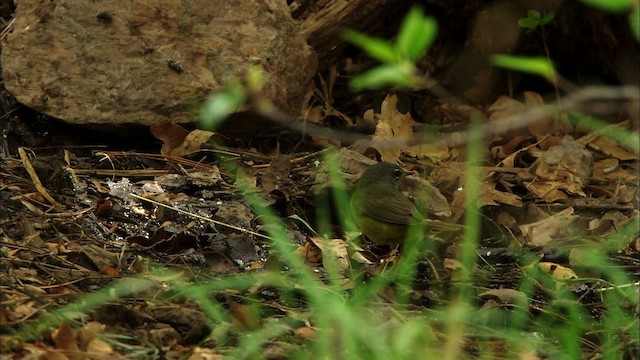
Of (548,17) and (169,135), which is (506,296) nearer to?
(169,135)

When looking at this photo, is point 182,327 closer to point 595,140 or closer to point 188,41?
point 188,41

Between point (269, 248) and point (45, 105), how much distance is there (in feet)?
5.00

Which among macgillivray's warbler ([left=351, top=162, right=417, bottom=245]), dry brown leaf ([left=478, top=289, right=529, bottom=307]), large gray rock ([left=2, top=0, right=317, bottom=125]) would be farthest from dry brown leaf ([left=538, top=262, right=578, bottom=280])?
large gray rock ([left=2, top=0, right=317, bottom=125])

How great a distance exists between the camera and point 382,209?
15.3 ft

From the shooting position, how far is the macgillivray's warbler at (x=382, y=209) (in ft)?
15.4

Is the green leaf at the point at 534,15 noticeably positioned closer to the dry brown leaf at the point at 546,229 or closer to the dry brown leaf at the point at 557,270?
the dry brown leaf at the point at 546,229

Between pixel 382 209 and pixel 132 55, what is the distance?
1733mm

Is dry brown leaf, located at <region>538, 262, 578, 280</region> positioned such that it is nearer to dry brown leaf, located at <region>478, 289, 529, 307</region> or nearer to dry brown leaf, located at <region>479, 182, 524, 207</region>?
dry brown leaf, located at <region>478, 289, 529, 307</region>

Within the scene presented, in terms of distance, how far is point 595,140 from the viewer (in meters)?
6.51

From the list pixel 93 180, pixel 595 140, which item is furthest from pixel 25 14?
pixel 595 140

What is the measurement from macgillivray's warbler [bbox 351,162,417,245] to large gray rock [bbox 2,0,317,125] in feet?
3.30

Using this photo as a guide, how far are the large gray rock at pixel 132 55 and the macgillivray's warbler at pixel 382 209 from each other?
1006mm

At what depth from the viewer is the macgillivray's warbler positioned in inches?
184

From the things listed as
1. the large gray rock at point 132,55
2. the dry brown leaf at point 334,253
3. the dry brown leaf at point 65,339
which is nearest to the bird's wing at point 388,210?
the dry brown leaf at point 334,253
